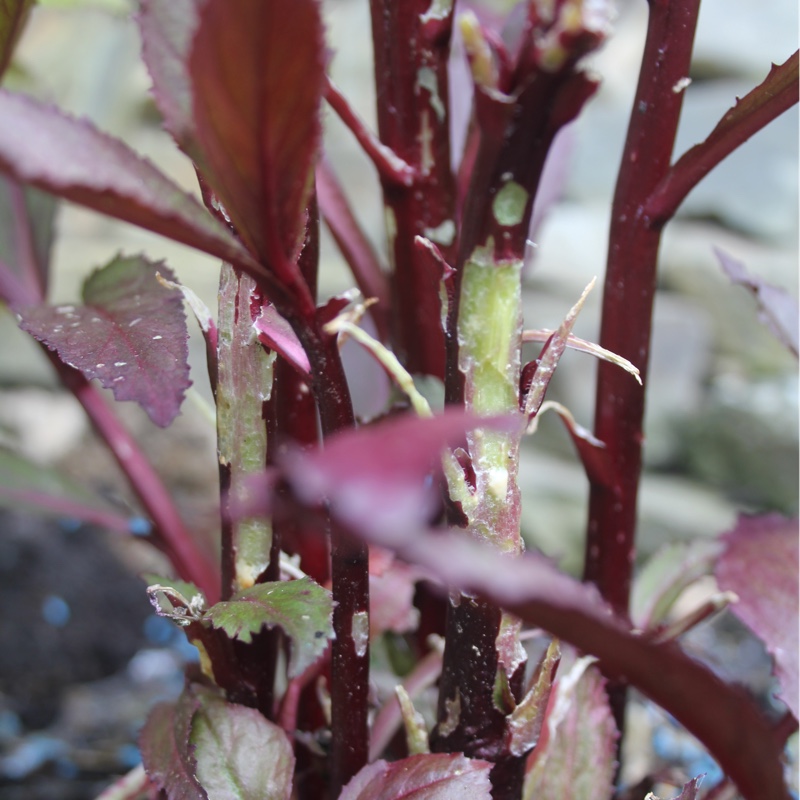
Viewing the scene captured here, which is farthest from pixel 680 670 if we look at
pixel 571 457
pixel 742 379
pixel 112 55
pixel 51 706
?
pixel 112 55

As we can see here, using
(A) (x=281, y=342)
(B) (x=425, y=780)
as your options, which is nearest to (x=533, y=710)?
(B) (x=425, y=780)

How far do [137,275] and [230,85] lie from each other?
181 mm

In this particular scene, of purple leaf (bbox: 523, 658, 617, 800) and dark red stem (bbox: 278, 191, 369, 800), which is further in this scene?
purple leaf (bbox: 523, 658, 617, 800)

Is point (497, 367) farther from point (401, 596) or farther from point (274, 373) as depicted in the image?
point (401, 596)

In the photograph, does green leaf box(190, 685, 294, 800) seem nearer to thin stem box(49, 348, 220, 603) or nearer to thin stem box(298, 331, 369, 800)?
thin stem box(298, 331, 369, 800)

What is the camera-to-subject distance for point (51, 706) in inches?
32.9

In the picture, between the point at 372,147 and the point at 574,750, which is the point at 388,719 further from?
the point at 372,147

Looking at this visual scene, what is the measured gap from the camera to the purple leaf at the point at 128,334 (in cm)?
24

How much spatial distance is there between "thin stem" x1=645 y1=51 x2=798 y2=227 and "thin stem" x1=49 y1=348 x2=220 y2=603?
1.09 feet

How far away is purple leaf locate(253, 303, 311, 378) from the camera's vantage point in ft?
0.83

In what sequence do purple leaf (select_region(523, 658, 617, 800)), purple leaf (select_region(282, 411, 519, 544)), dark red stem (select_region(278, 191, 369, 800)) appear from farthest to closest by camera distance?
1. purple leaf (select_region(523, 658, 617, 800))
2. dark red stem (select_region(278, 191, 369, 800))
3. purple leaf (select_region(282, 411, 519, 544))

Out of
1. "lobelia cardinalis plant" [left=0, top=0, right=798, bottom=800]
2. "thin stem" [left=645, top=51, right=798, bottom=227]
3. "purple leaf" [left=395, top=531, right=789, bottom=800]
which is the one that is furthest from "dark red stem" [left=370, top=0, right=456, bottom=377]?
"purple leaf" [left=395, top=531, right=789, bottom=800]

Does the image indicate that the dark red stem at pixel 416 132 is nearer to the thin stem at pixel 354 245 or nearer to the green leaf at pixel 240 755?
the thin stem at pixel 354 245

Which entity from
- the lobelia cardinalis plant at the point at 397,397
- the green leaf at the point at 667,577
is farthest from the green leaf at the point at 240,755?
the green leaf at the point at 667,577
